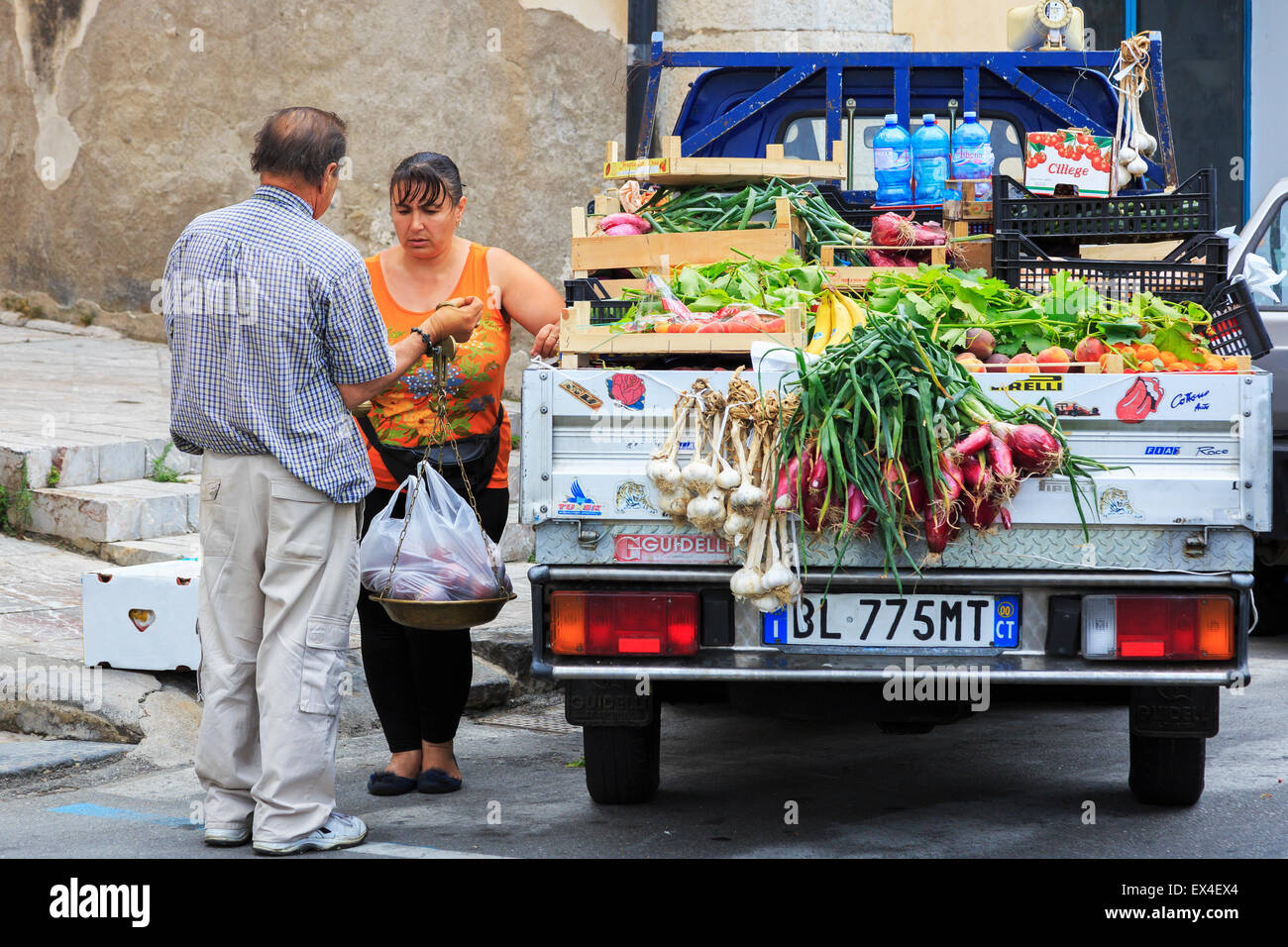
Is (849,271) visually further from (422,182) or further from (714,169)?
(422,182)

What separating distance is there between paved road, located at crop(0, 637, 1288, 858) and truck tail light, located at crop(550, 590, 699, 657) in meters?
0.57

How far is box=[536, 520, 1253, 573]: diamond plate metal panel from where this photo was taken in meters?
3.55

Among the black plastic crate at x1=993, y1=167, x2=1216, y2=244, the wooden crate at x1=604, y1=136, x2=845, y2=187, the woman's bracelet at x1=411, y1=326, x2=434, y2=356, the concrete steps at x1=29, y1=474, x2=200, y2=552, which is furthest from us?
the concrete steps at x1=29, y1=474, x2=200, y2=552

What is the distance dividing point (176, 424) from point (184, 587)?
1320mm

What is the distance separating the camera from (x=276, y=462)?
143 inches

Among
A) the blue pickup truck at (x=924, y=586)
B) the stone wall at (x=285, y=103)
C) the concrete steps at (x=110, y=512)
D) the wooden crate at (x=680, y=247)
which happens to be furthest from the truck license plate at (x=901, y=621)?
the stone wall at (x=285, y=103)

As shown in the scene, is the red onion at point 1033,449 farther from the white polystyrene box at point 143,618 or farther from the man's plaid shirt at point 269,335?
the white polystyrene box at point 143,618

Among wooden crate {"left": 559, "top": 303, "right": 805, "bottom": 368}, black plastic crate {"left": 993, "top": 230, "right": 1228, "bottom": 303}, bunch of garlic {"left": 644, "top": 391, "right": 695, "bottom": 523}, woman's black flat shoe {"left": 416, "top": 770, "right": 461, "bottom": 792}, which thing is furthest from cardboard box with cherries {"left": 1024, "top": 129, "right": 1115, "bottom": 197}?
woman's black flat shoe {"left": 416, "top": 770, "right": 461, "bottom": 792}

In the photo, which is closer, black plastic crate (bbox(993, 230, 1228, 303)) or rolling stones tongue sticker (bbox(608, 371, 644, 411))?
rolling stones tongue sticker (bbox(608, 371, 644, 411))

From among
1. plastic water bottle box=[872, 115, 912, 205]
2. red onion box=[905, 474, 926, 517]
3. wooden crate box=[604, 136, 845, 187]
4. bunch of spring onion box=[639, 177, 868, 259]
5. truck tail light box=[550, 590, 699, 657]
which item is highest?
plastic water bottle box=[872, 115, 912, 205]

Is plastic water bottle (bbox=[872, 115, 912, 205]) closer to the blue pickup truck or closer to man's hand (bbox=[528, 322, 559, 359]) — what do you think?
man's hand (bbox=[528, 322, 559, 359])

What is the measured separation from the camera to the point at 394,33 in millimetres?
10055

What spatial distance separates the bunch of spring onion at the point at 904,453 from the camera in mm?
3473

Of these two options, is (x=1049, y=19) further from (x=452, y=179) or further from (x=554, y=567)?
(x=554, y=567)
